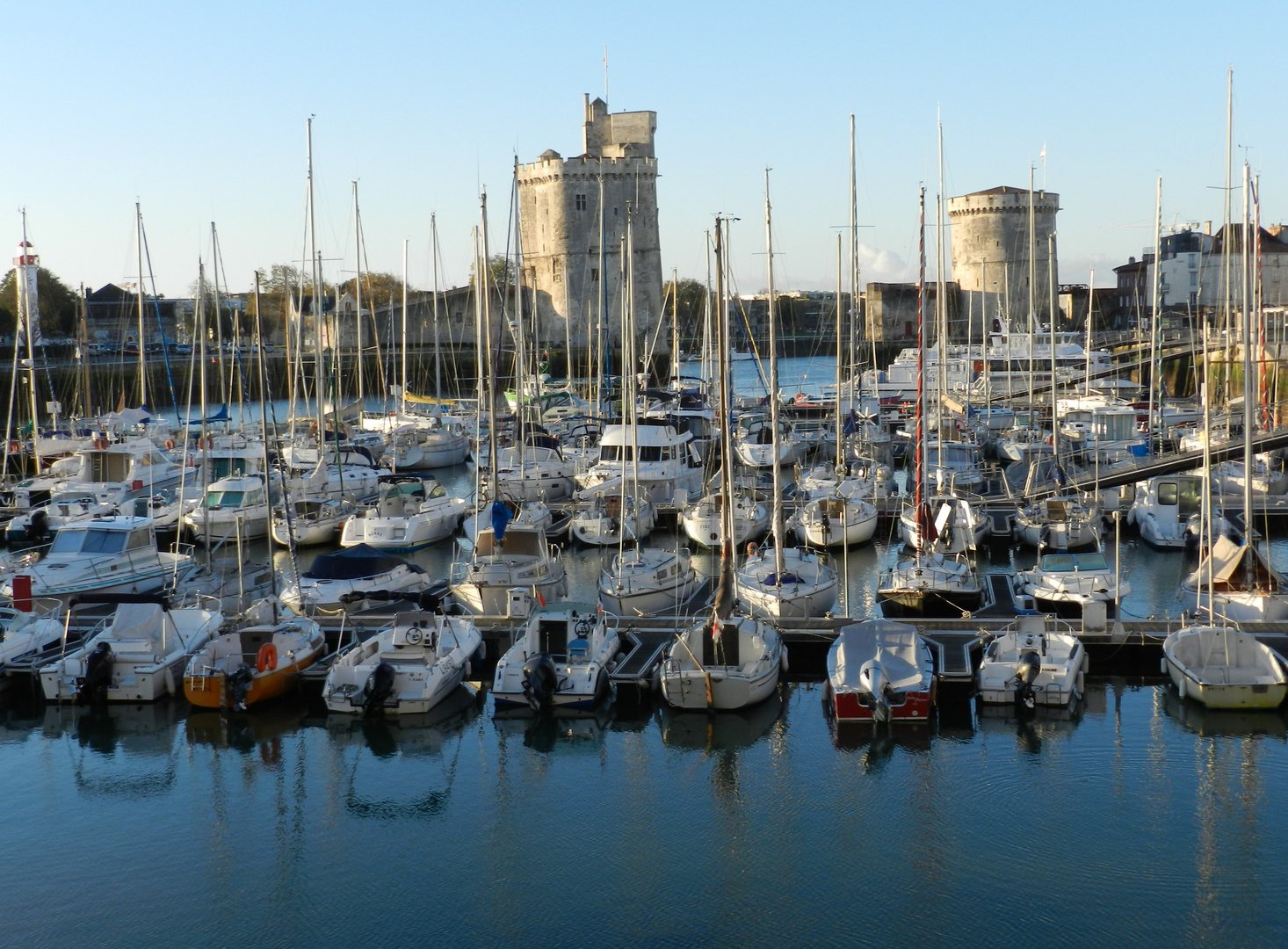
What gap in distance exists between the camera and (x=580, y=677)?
13922 mm

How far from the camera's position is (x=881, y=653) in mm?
13938

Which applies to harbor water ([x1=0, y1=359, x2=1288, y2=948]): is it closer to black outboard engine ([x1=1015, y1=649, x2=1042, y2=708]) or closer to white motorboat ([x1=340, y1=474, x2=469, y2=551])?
black outboard engine ([x1=1015, y1=649, x2=1042, y2=708])

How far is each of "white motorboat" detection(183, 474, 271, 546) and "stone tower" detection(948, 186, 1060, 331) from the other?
180 ft

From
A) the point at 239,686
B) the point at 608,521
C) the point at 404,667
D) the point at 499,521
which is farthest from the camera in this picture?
the point at 608,521

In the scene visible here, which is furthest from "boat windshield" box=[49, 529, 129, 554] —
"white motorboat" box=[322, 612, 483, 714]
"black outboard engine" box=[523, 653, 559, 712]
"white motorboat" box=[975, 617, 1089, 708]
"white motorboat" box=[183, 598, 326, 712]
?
"white motorboat" box=[975, 617, 1089, 708]

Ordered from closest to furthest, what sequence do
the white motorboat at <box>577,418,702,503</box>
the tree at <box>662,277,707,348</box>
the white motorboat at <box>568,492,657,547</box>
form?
the white motorboat at <box>568,492,657,547</box>, the white motorboat at <box>577,418,702,503</box>, the tree at <box>662,277,707,348</box>

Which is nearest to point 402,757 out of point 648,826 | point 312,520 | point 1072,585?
point 648,826

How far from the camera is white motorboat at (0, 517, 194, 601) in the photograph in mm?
18188

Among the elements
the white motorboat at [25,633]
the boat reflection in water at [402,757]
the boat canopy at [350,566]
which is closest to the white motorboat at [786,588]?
the boat reflection in water at [402,757]

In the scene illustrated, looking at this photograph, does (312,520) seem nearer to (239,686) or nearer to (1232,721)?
(239,686)

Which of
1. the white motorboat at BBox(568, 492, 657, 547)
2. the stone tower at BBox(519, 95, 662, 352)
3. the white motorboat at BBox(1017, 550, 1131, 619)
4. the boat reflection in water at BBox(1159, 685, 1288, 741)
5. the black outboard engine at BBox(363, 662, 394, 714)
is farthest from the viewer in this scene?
the stone tower at BBox(519, 95, 662, 352)

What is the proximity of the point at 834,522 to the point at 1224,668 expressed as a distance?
351 inches

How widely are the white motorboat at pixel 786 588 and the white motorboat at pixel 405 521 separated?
7.43 m

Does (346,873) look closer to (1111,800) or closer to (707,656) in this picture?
(707,656)
